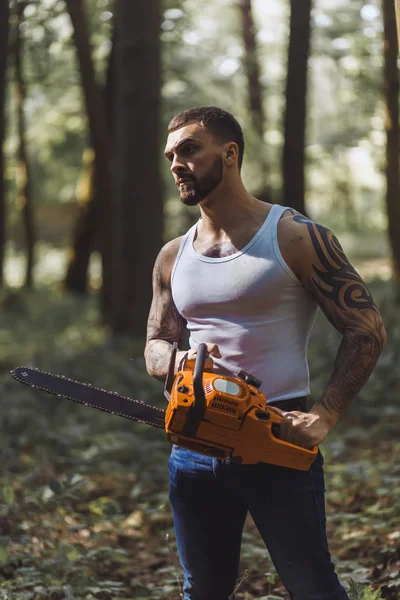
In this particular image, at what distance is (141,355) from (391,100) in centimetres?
880

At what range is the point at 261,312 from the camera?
3.08m

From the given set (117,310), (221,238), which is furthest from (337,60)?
(221,238)

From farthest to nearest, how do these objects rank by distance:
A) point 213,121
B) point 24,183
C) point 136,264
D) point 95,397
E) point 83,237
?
point 24,183 → point 83,237 → point 136,264 → point 95,397 → point 213,121

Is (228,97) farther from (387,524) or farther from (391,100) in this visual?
(387,524)

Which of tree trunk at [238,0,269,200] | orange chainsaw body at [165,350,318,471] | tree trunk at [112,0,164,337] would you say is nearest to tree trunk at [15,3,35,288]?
tree trunk at [238,0,269,200]

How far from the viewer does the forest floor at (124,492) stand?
496 cm

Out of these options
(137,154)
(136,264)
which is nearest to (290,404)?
(136,264)

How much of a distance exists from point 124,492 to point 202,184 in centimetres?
469

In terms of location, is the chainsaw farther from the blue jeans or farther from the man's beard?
the man's beard

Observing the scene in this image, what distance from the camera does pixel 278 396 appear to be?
309 cm

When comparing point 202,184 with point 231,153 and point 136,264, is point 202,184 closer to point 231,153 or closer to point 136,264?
point 231,153

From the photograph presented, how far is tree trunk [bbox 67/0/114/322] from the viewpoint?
14961 mm

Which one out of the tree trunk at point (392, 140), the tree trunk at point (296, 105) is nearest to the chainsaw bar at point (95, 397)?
the tree trunk at point (296, 105)

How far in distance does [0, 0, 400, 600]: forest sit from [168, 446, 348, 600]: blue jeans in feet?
1.24
